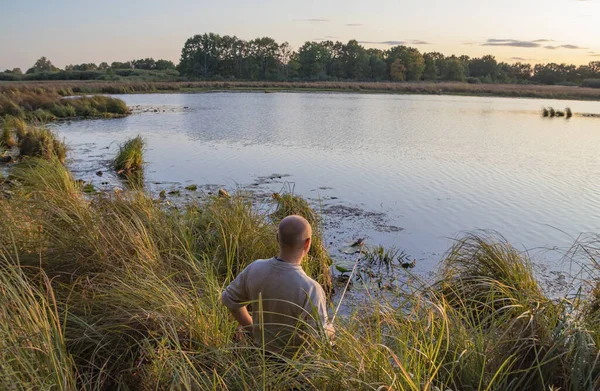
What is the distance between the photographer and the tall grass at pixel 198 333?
2.32 m

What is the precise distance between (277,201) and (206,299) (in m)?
4.44

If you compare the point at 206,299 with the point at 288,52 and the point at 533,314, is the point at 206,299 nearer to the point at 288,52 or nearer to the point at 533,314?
the point at 533,314

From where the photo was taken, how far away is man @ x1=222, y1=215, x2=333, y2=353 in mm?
2742

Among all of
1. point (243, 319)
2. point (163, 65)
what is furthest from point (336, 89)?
point (163, 65)

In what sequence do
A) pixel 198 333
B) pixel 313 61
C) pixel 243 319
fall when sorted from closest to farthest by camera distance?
pixel 198 333, pixel 243 319, pixel 313 61

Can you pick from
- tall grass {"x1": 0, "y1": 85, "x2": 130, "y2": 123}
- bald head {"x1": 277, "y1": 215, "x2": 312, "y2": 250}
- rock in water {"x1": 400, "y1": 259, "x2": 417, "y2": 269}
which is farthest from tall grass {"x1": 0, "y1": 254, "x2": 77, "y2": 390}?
tall grass {"x1": 0, "y1": 85, "x2": 130, "y2": 123}

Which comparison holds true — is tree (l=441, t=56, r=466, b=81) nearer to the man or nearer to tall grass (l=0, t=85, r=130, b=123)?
tall grass (l=0, t=85, r=130, b=123)

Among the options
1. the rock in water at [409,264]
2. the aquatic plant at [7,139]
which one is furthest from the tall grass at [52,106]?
the rock in water at [409,264]

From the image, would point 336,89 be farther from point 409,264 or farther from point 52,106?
point 409,264

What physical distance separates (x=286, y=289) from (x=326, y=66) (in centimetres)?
10444

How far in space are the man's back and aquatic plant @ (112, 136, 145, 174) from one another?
1021 cm

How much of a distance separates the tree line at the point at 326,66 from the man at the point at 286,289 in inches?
3631

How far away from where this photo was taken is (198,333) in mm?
2898

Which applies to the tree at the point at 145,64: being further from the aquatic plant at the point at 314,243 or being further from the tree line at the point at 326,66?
the aquatic plant at the point at 314,243
